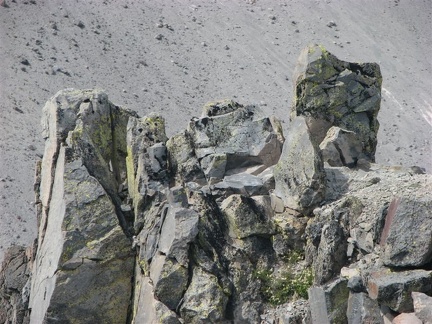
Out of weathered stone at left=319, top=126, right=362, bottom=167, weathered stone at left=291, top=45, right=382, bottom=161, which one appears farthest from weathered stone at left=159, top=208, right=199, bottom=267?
weathered stone at left=291, top=45, right=382, bottom=161

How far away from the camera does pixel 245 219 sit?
22.1m

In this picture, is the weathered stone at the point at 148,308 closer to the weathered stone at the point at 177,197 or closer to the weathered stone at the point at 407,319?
the weathered stone at the point at 177,197

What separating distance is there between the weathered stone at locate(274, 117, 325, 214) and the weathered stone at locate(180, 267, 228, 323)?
157 inches

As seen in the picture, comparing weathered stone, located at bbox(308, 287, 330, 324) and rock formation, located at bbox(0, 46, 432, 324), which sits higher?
rock formation, located at bbox(0, 46, 432, 324)

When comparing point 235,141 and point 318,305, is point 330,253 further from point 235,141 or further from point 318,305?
point 235,141

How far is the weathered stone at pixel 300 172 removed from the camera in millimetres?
22484

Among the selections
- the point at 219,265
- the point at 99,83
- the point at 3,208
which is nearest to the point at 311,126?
the point at 219,265

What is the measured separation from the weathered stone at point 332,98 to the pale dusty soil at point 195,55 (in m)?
29.2

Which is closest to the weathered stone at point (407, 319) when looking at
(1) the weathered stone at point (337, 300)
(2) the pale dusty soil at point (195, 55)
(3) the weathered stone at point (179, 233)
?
(1) the weathered stone at point (337, 300)

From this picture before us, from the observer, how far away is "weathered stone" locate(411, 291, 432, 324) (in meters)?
16.1

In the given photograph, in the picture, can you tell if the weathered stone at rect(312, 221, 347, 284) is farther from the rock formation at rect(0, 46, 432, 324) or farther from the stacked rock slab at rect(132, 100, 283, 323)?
the stacked rock slab at rect(132, 100, 283, 323)

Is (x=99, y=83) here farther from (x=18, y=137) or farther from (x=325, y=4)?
(x=325, y=4)

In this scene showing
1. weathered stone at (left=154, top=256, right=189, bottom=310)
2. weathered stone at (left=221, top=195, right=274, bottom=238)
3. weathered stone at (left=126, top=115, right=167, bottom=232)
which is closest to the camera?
weathered stone at (left=154, top=256, right=189, bottom=310)

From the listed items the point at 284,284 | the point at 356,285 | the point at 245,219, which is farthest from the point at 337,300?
the point at 245,219
